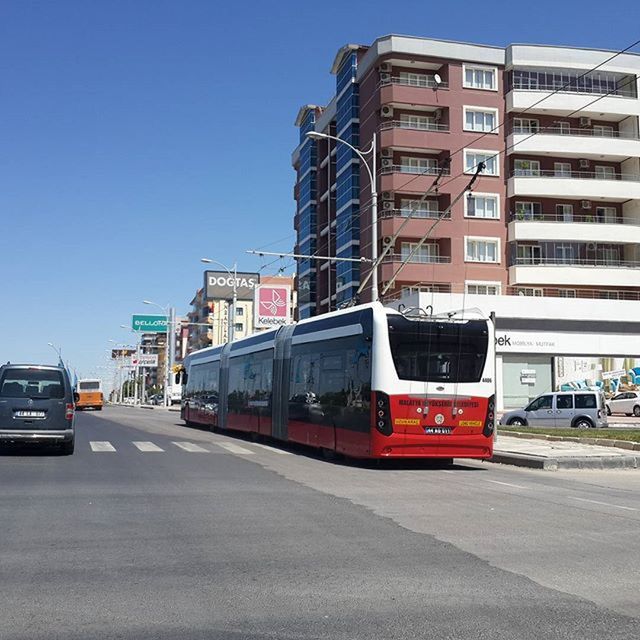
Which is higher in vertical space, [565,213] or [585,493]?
[565,213]

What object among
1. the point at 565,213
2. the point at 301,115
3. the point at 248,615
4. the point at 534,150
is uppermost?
the point at 301,115

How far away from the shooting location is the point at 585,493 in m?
12.4

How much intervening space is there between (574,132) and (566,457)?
39.9 meters

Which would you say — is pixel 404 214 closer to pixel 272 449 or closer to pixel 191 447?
pixel 272 449

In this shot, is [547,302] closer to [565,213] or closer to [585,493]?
[565,213]

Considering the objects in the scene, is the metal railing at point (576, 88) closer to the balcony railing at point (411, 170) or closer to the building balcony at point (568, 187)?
the building balcony at point (568, 187)

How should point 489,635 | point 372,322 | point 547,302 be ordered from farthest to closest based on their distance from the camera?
point 547,302, point 372,322, point 489,635

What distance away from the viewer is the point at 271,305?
5191cm

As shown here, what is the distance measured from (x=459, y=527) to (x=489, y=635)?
403cm

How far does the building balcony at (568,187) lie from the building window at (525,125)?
104 inches

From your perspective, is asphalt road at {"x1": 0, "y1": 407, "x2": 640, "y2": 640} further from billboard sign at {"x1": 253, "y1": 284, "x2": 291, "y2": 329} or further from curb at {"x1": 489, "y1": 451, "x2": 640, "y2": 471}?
billboard sign at {"x1": 253, "y1": 284, "x2": 291, "y2": 329}

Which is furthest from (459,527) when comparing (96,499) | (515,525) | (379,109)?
(379,109)

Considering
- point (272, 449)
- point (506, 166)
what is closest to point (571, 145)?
point (506, 166)

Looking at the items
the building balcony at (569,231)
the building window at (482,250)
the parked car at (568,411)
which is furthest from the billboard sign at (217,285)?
the parked car at (568,411)
